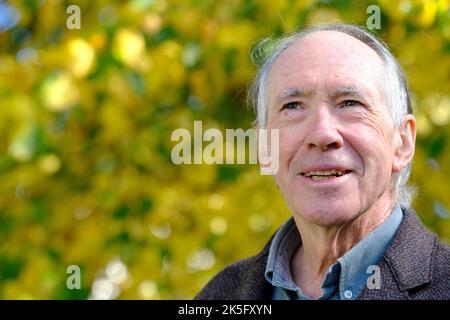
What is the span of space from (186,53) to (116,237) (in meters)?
0.55

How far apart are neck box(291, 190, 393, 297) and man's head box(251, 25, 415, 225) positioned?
24 millimetres

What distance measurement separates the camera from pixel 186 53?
7.64 feet

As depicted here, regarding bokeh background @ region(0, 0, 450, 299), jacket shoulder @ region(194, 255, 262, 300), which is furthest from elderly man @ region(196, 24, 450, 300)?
bokeh background @ region(0, 0, 450, 299)

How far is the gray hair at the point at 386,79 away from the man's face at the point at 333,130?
0.06ft

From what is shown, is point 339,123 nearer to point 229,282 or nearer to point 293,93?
point 293,93

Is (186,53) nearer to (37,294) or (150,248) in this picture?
(150,248)

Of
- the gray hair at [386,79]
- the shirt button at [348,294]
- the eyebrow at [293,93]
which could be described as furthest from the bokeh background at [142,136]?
the shirt button at [348,294]

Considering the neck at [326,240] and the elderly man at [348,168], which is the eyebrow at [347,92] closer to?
the elderly man at [348,168]

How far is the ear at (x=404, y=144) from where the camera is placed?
1258 mm

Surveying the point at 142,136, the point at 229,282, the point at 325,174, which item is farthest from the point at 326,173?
the point at 142,136

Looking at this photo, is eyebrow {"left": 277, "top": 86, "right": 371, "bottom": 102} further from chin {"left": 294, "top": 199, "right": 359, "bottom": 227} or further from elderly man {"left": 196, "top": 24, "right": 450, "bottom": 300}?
chin {"left": 294, "top": 199, "right": 359, "bottom": 227}
